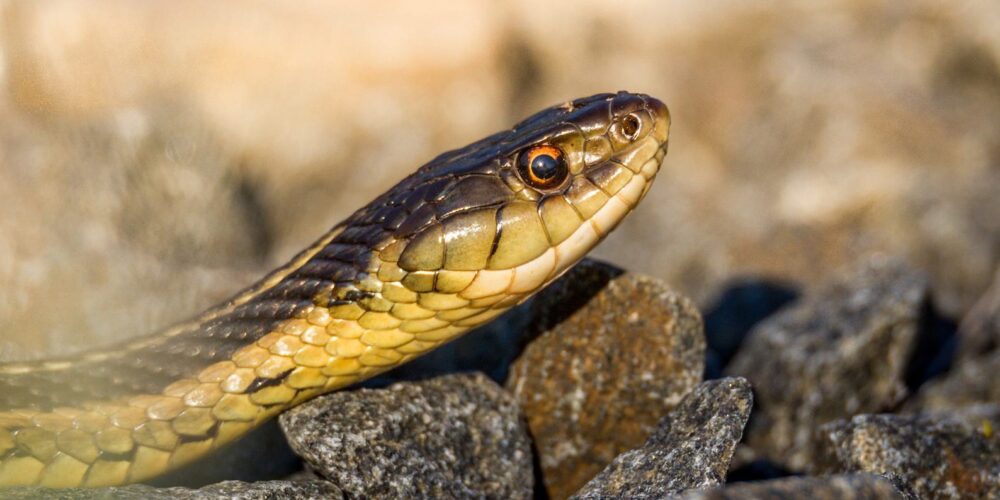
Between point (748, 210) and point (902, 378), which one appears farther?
point (748, 210)

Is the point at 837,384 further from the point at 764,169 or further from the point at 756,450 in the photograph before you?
the point at 764,169

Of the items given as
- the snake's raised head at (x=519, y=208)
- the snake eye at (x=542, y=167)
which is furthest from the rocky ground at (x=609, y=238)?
the snake eye at (x=542, y=167)

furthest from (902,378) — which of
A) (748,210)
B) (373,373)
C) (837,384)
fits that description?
(748,210)

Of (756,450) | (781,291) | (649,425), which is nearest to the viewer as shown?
(649,425)

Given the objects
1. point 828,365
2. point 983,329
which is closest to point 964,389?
point 828,365

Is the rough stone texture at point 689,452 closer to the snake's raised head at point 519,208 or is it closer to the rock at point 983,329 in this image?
the snake's raised head at point 519,208

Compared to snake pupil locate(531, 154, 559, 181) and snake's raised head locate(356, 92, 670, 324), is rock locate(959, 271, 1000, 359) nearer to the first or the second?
snake's raised head locate(356, 92, 670, 324)

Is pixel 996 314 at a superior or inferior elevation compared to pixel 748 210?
inferior
